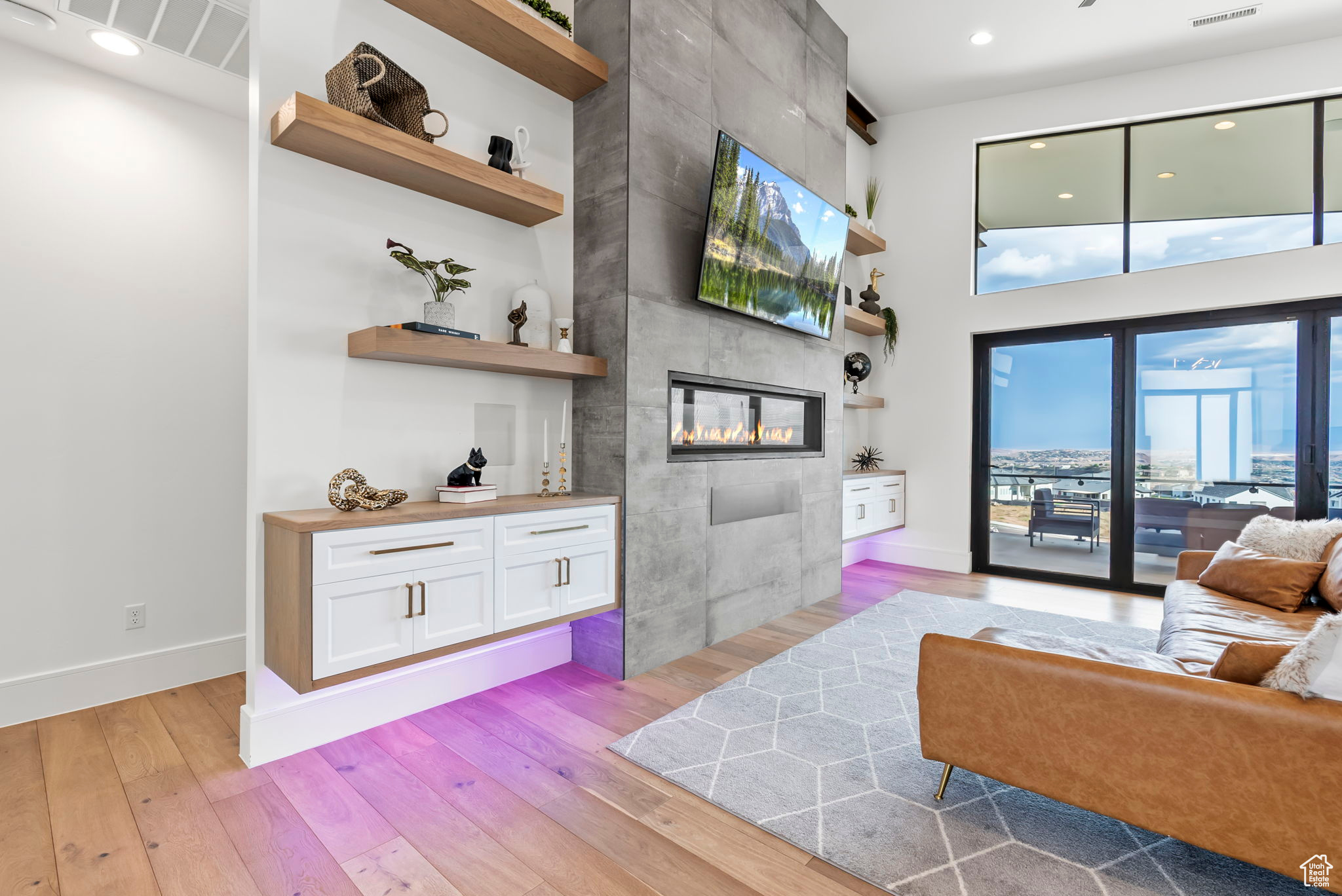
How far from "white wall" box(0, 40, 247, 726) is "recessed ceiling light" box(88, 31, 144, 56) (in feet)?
0.72

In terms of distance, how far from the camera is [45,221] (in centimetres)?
244

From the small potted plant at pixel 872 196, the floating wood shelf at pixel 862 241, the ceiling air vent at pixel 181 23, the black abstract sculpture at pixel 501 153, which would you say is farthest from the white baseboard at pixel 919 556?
the ceiling air vent at pixel 181 23

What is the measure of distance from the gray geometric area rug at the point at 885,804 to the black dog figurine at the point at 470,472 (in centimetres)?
115

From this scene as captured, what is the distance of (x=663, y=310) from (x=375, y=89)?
1.43 m

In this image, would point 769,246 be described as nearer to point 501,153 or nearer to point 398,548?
point 501,153

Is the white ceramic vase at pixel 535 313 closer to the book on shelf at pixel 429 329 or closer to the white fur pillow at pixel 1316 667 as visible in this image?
the book on shelf at pixel 429 329

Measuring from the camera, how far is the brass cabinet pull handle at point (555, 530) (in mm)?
2498

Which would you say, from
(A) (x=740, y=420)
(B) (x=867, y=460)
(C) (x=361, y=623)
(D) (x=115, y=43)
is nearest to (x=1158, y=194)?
(B) (x=867, y=460)

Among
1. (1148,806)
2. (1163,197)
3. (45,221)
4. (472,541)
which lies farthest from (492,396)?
(1163,197)

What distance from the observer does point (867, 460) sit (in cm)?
553

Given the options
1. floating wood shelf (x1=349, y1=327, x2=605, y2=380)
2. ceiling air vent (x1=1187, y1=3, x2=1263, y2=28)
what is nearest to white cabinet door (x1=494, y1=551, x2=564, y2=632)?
floating wood shelf (x1=349, y1=327, x2=605, y2=380)

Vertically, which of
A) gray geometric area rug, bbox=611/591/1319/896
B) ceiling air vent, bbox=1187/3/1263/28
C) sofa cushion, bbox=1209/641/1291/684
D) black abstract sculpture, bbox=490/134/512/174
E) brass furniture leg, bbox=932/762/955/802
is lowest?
gray geometric area rug, bbox=611/591/1319/896

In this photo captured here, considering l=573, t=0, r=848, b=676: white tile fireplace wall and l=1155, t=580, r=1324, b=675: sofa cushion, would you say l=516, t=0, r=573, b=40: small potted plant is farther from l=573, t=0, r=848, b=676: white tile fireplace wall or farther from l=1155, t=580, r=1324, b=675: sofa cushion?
l=1155, t=580, r=1324, b=675: sofa cushion

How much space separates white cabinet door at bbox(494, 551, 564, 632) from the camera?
2365mm
